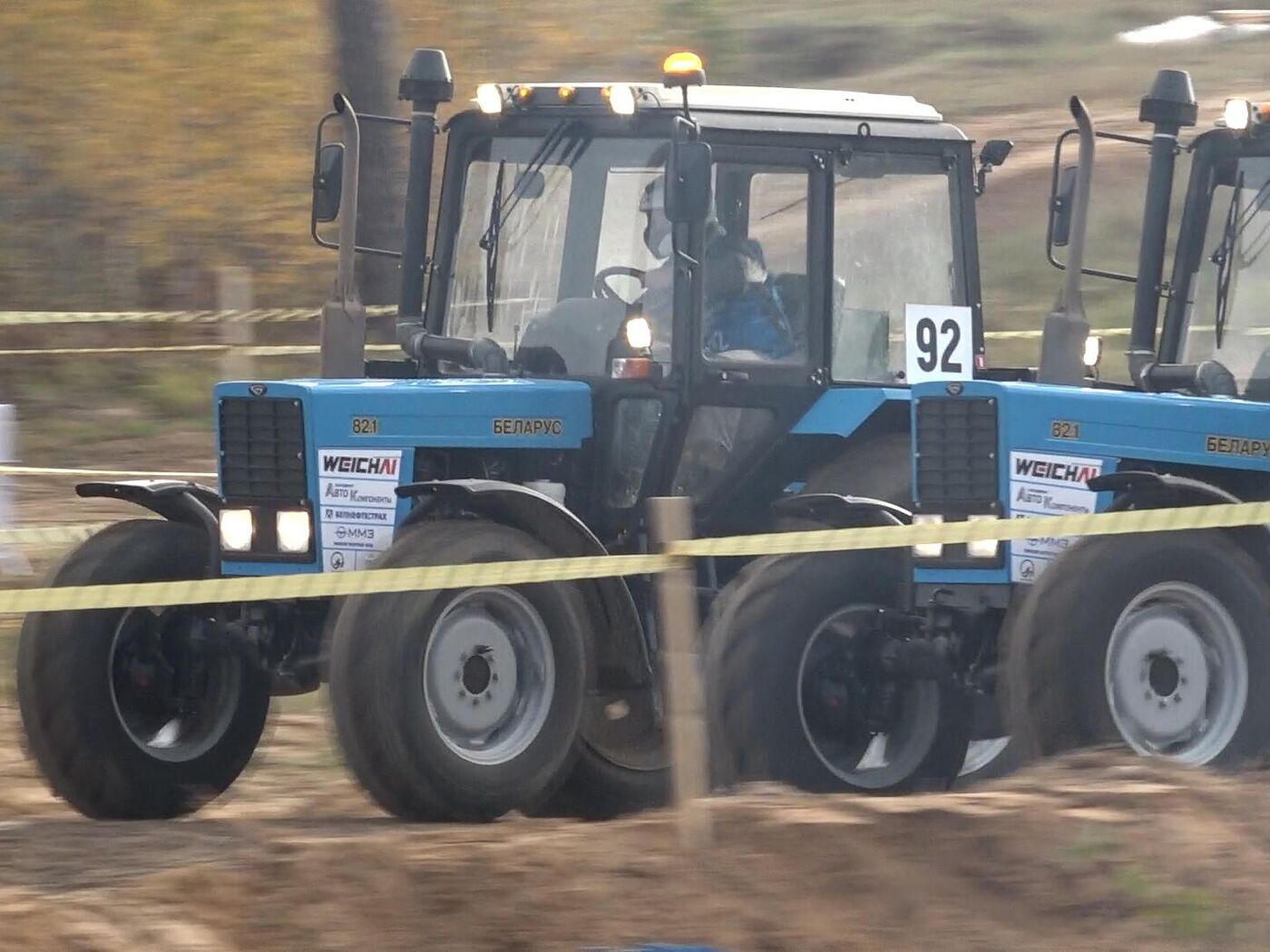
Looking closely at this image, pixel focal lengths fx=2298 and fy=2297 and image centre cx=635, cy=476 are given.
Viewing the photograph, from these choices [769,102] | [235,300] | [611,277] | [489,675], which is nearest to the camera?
[489,675]

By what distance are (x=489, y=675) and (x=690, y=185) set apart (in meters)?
1.74

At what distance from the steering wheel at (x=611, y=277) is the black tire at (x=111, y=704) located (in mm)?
1628

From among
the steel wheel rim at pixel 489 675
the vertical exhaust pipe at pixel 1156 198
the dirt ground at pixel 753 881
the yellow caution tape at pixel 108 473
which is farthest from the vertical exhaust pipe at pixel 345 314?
the yellow caution tape at pixel 108 473

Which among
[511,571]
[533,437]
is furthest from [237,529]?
[511,571]

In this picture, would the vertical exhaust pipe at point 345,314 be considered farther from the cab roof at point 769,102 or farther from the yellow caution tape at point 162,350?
the yellow caution tape at point 162,350

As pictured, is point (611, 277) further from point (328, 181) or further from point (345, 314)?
point (328, 181)

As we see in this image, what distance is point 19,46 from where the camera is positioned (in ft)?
58.0

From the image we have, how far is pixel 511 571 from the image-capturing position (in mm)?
6629

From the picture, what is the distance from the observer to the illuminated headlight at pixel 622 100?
8008mm

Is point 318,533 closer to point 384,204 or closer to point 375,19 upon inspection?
point 384,204

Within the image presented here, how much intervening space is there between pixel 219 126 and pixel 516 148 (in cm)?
1056

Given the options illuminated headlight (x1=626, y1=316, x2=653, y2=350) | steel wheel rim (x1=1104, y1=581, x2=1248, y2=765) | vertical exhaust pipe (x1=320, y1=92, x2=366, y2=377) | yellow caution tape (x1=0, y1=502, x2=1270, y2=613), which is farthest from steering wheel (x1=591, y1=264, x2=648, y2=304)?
steel wheel rim (x1=1104, y1=581, x2=1248, y2=765)

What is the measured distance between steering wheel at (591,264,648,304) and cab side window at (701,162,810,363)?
0.24 m

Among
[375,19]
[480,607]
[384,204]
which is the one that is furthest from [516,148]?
[375,19]
